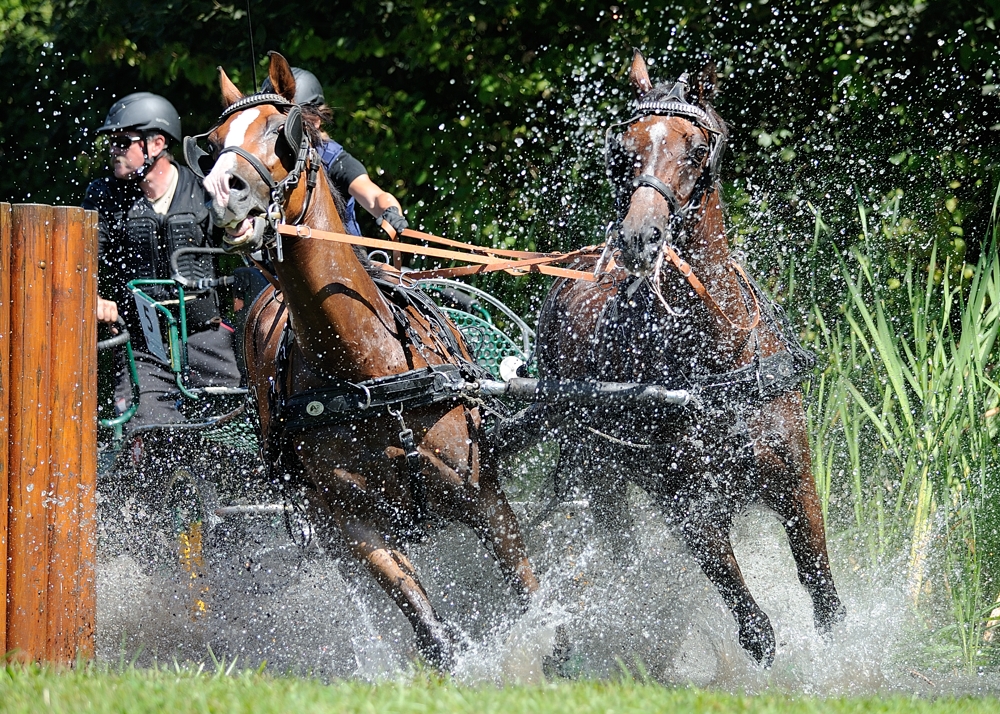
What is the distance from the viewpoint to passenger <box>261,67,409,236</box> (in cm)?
434

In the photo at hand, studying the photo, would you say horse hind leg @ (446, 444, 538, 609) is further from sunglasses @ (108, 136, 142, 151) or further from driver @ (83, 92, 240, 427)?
sunglasses @ (108, 136, 142, 151)

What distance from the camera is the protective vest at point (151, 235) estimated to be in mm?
5613

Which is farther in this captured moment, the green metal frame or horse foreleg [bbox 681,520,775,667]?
the green metal frame

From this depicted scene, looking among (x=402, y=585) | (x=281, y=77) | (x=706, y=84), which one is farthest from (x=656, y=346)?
(x=281, y=77)

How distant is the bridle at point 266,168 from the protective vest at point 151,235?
1814 mm

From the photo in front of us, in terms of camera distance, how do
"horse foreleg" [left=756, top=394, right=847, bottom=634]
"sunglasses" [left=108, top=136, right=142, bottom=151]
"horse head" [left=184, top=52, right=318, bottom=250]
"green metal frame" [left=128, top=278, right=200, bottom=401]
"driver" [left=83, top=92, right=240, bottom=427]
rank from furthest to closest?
"sunglasses" [left=108, top=136, right=142, bottom=151] < "driver" [left=83, top=92, right=240, bottom=427] < "green metal frame" [left=128, top=278, right=200, bottom=401] < "horse foreleg" [left=756, top=394, right=847, bottom=634] < "horse head" [left=184, top=52, right=318, bottom=250]

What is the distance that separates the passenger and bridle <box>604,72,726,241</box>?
85cm

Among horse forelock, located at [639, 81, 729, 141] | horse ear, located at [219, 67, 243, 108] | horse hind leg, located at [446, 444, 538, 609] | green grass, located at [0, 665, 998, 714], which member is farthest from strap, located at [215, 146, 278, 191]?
green grass, located at [0, 665, 998, 714]

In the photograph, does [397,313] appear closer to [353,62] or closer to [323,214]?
[323,214]

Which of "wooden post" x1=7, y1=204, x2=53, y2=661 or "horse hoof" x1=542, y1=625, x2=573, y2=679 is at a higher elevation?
"wooden post" x1=7, y1=204, x2=53, y2=661

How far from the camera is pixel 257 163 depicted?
356cm

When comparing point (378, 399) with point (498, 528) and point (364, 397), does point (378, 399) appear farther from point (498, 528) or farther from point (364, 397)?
point (498, 528)

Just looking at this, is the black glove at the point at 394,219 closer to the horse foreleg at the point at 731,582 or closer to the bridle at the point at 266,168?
the bridle at the point at 266,168

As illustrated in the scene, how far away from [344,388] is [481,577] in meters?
1.25
